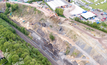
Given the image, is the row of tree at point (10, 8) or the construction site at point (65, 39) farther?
the row of tree at point (10, 8)

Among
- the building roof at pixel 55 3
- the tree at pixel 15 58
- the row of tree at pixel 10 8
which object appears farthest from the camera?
the building roof at pixel 55 3

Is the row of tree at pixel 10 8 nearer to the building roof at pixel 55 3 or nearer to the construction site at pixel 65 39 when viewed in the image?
the construction site at pixel 65 39

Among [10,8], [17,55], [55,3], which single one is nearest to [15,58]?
[17,55]

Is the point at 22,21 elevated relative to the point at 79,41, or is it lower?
elevated

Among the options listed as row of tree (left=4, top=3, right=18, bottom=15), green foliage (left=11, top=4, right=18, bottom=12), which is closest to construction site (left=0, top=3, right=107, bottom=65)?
green foliage (left=11, top=4, right=18, bottom=12)

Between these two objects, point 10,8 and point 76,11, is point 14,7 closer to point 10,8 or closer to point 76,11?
point 10,8

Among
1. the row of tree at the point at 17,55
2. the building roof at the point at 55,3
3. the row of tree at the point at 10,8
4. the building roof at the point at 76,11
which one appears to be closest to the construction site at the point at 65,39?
the row of tree at the point at 17,55

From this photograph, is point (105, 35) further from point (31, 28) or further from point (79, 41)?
point (31, 28)

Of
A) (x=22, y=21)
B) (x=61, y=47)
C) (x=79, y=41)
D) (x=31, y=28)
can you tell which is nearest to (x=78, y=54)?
(x=79, y=41)
